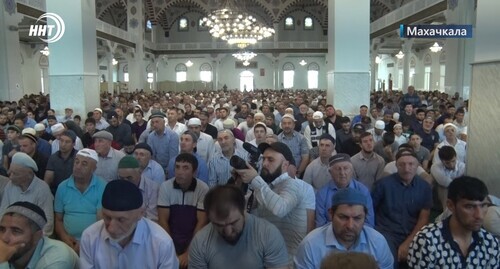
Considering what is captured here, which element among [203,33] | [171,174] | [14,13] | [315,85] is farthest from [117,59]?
[171,174]

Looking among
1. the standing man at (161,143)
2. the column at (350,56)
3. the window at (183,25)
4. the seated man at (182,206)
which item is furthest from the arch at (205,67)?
the seated man at (182,206)

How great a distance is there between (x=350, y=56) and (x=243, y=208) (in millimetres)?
8719

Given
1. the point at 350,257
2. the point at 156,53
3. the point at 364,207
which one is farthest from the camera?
the point at 156,53

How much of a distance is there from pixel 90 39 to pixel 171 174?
294 inches

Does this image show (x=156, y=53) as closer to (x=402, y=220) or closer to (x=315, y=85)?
(x=315, y=85)

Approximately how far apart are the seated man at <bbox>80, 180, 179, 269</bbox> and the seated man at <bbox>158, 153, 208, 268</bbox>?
132cm

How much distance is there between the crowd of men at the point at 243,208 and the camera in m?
2.65

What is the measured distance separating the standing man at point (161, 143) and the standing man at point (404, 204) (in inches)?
141

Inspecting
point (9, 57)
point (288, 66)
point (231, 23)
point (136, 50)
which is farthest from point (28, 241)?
point (288, 66)

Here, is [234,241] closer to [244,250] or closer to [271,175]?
[244,250]

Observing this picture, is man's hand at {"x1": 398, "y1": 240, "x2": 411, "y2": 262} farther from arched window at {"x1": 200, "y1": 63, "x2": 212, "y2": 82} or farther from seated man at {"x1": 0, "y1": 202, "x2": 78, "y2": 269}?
arched window at {"x1": 200, "y1": 63, "x2": 212, "y2": 82}

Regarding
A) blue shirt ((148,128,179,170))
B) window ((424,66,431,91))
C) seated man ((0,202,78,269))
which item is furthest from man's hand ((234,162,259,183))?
window ((424,66,431,91))

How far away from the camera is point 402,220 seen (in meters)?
4.19

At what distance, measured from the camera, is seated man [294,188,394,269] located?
266 centimetres
